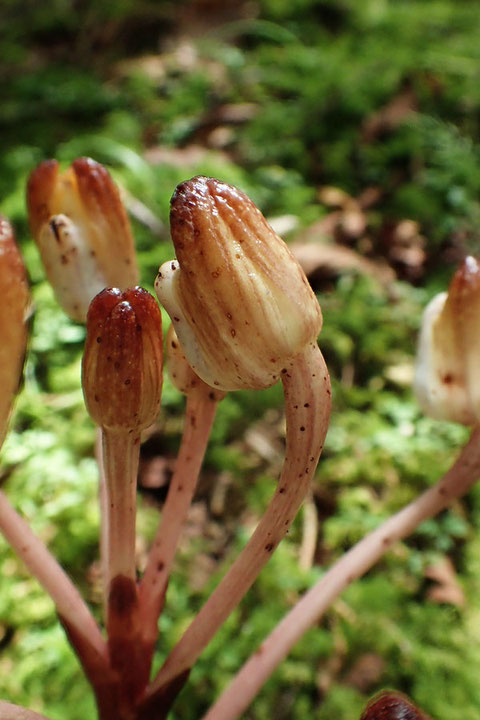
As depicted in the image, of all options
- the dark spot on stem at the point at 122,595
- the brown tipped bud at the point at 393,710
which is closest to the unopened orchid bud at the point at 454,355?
the brown tipped bud at the point at 393,710

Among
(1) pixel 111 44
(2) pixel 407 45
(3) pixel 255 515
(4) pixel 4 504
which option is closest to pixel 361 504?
(3) pixel 255 515

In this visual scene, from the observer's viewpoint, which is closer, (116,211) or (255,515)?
(116,211)

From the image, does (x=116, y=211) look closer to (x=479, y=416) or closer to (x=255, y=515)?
(x=479, y=416)

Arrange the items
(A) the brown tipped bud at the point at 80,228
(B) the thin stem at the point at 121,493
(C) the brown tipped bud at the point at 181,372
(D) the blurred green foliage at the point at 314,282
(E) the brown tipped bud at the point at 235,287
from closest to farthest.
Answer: (E) the brown tipped bud at the point at 235,287, (B) the thin stem at the point at 121,493, (C) the brown tipped bud at the point at 181,372, (A) the brown tipped bud at the point at 80,228, (D) the blurred green foliage at the point at 314,282

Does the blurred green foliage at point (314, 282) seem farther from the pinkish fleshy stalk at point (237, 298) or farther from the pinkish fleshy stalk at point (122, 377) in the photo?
the pinkish fleshy stalk at point (237, 298)

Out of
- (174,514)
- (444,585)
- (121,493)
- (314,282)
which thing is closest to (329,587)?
(174,514)

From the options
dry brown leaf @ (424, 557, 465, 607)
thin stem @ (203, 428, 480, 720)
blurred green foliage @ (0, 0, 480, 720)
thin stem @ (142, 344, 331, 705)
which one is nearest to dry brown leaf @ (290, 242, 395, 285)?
blurred green foliage @ (0, 0, 480, 720)
